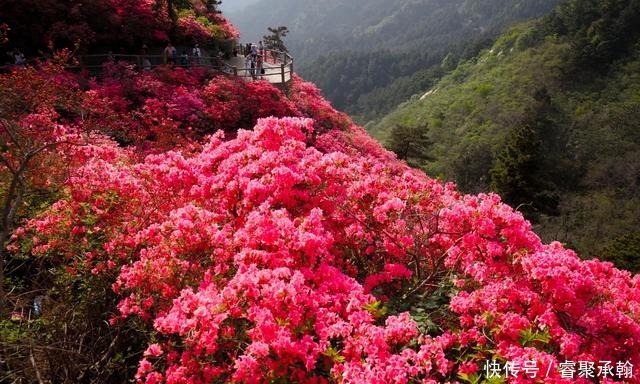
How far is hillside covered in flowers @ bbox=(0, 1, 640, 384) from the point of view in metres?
4.04

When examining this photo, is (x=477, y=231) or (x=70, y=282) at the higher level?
(x=477, y=231)

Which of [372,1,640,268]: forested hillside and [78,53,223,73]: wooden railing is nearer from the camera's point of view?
[78,53,223,73]: wooden railing

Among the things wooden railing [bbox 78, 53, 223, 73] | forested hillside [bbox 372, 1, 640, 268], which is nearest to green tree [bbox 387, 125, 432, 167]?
forested hillside [bbox 372, 1, 640, 268]

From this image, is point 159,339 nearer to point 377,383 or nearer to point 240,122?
point 377,383

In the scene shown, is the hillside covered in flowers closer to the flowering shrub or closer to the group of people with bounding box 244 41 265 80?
the flowering shrub

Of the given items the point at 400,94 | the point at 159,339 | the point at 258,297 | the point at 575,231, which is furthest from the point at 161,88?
the point at 400,94

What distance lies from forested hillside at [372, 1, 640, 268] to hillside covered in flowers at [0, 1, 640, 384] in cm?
1746

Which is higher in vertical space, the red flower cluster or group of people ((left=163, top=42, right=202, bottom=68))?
group of people ((left=163, top=42, right=202, bottom=68))

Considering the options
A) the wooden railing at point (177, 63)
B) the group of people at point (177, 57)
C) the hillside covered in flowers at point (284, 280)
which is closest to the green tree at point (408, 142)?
the wooden railing at point (177, 63)

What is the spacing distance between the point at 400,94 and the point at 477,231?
10329 centimetres

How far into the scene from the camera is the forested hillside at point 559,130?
26094mm

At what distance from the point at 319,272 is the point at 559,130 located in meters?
44.2

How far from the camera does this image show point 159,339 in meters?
5.46

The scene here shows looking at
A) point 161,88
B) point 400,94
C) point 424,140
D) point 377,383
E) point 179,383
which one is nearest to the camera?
point 377,383
